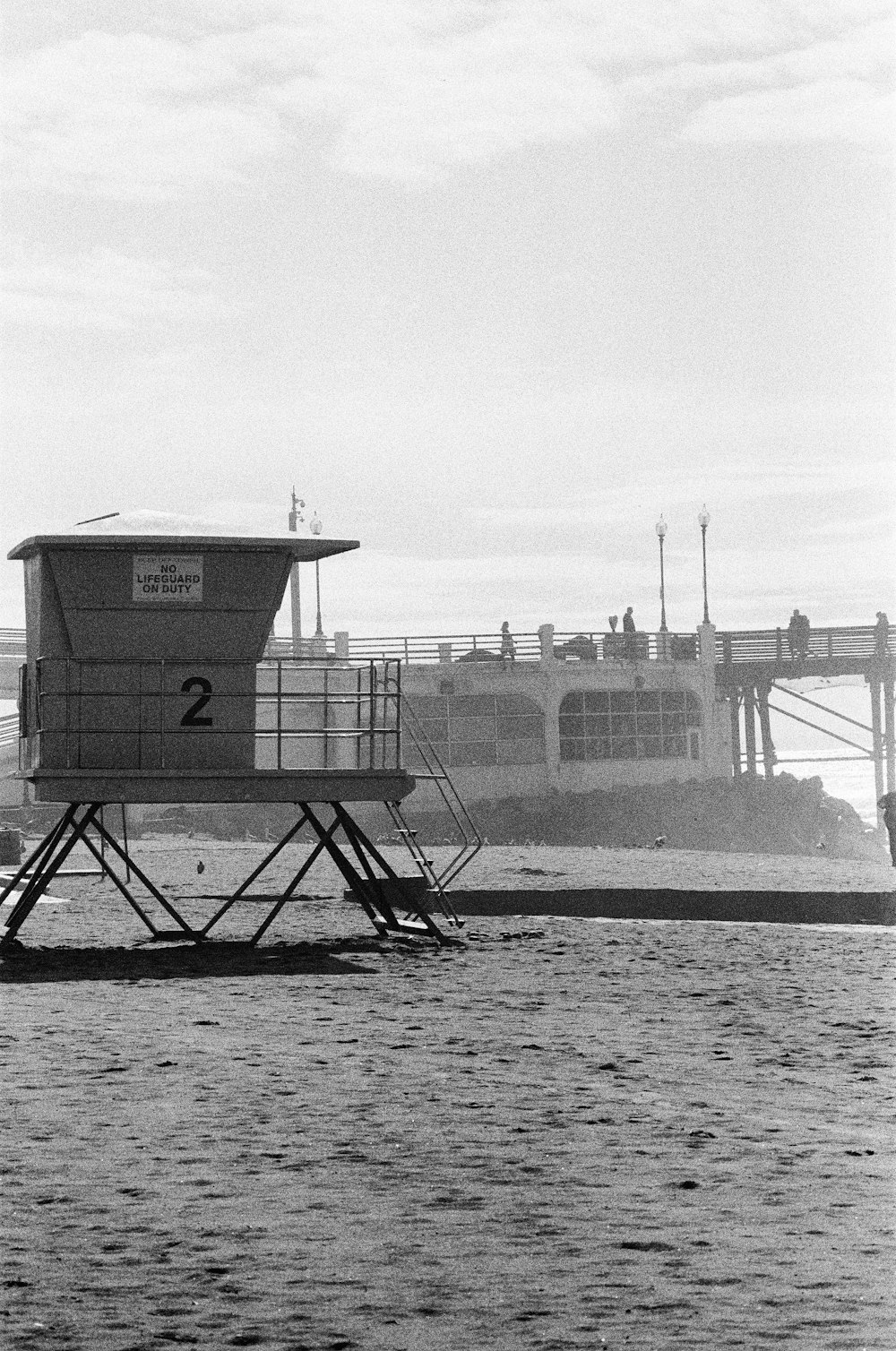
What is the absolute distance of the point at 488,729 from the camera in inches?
2480

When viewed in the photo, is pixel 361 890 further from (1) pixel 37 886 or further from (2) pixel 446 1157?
(2) pixel 446 1157

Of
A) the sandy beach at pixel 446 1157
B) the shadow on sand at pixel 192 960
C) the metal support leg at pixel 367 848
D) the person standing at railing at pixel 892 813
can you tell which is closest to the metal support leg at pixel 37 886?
the shadow on sand at pixel 192 960

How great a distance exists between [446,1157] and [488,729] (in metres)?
54.8

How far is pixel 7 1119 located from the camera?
9.02 meters

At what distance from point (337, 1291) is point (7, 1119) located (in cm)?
345

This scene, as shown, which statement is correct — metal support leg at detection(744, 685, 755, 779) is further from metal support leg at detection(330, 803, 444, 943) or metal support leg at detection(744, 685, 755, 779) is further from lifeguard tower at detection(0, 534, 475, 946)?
lifeguard tower at detection(0, 534, 475, 946)

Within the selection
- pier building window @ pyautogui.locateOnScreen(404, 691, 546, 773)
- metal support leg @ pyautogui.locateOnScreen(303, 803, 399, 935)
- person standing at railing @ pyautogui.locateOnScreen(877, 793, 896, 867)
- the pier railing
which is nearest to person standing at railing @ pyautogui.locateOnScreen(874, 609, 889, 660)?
the pier railing

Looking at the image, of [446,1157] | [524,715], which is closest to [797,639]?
[524,715]

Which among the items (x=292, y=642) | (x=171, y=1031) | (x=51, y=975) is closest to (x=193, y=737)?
(x=51, y=975)

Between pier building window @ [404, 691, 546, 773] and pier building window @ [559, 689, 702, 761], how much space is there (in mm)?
1046

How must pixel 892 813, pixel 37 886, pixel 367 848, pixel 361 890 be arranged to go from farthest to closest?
pixel 892 813, pixel 361 890, pixel 367 848, pixel 37 886

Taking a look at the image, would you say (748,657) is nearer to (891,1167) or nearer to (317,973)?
(317,973)

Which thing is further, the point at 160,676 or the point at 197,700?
the point at 197,700

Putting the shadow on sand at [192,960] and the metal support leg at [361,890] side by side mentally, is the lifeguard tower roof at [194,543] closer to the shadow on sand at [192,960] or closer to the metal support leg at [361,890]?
the metal support leg at [361,890]
